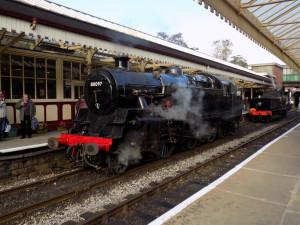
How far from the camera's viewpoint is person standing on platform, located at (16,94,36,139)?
24.9ft

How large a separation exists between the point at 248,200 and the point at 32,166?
16.5 feet

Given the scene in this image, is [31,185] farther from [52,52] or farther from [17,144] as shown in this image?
[52,52]

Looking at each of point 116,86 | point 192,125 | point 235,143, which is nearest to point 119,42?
point 116,86

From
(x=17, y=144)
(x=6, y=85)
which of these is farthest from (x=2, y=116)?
(x=6, y=85)

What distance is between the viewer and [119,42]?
8.48 metres

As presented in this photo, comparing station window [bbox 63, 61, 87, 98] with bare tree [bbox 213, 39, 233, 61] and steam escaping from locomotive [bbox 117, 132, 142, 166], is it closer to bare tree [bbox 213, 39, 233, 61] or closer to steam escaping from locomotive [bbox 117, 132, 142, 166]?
steam escaping from locomotive [bbox 117, 132, 142, 166]

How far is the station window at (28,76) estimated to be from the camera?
8.39m

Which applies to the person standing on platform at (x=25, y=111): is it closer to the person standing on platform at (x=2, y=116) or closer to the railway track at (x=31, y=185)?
the person standing on platform at (x=2, y=116)

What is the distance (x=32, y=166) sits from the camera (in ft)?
20.3

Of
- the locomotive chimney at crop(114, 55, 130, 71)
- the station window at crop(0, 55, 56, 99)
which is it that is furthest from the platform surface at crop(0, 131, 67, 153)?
the locomotive chimney at crop(114, 55, 130, 71)

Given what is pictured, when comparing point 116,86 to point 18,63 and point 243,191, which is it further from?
point 18,63

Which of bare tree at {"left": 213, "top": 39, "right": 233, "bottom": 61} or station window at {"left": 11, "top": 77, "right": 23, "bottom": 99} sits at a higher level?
bare tree at {"left": 213, "top": 39, "right": 233, "bottom": 61}

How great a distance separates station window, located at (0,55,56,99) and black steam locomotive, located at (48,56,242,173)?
3.42m

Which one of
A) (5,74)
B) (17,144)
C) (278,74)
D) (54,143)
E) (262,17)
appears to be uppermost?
(278,74)
